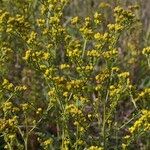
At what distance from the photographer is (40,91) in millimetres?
4844

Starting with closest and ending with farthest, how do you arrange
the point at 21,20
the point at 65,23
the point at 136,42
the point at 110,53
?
the point at 110,53 → the point at 21,20 → the point at 136,42 → the point at 65,23

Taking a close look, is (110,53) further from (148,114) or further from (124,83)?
(148,114)

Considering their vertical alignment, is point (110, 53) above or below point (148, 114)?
above

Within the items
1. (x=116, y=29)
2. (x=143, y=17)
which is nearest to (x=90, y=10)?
(x=143, y=17)

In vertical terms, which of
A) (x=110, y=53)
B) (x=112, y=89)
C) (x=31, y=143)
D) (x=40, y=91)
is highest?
(x=110, y=53)

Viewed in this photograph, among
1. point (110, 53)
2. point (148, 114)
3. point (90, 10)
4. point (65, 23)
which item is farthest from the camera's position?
point (65, 23)

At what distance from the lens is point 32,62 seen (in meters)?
3.31

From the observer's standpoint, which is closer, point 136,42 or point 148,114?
point 148,114

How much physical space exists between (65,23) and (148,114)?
10.4ft

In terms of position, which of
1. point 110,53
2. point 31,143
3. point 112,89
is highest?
point 110,53

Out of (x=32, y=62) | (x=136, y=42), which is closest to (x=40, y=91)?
(x=136, y=42)

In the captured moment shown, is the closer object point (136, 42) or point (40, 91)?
point (40, 91)

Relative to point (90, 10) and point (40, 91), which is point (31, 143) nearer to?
point (40, 91)

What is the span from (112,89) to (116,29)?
1.46 feet
